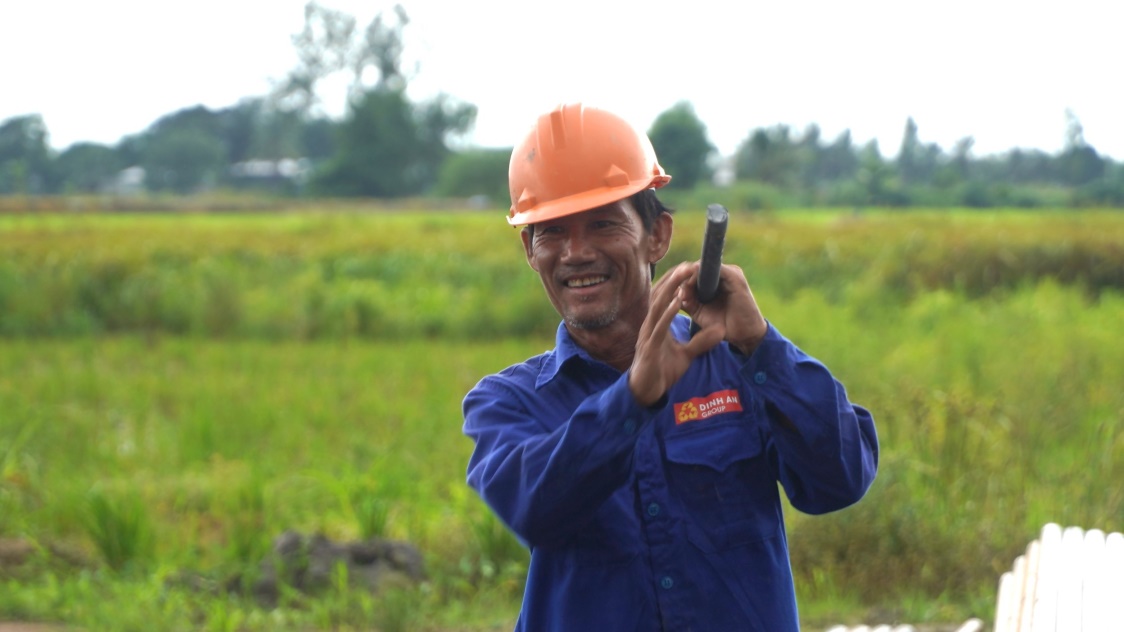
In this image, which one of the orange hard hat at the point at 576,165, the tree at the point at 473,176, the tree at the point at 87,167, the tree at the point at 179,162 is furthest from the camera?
the tree at the point at 473,176

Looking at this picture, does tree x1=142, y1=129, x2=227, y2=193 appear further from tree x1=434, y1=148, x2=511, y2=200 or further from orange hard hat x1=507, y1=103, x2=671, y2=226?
orange hard hat x1=507, y1=103, x2=671, y2=226

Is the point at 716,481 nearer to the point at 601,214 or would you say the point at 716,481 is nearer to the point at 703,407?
the point at 703,407

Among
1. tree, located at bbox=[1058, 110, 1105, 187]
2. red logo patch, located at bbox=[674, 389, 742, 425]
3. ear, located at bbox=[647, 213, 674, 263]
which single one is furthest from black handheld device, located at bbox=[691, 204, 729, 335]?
tree, located at bbox=[1058, 110, 1105, 187]

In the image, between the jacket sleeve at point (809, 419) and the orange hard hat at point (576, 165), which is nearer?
the jacket sleeve at point (809, 419)

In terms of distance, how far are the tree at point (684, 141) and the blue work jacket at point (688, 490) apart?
77.4ft

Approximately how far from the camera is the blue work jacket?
2107 millimetres

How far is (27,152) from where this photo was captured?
21.1 meters

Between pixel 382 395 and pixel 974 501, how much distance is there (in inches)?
226

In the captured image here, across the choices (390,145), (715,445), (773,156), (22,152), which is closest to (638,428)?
(715,445)

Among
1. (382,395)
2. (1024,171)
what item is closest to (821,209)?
(1024,171)

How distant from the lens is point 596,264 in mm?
2307

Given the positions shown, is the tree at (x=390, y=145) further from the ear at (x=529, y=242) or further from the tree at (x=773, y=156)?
the ear at (x=529, y=242)

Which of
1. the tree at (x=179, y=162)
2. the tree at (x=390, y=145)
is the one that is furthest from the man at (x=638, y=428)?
the tree at (x=390, y=145)

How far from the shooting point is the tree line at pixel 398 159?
33.8ft
